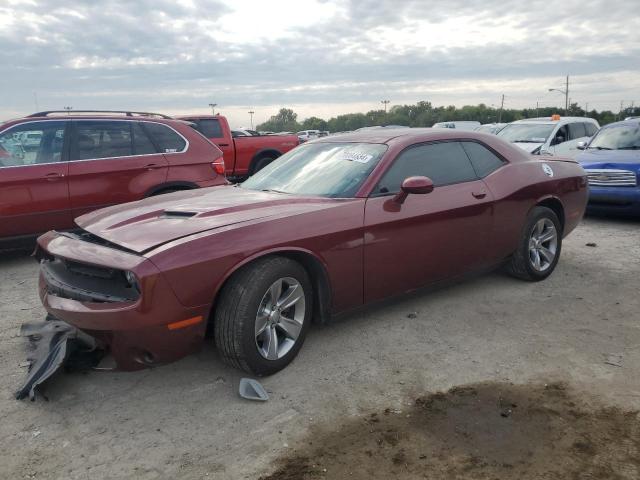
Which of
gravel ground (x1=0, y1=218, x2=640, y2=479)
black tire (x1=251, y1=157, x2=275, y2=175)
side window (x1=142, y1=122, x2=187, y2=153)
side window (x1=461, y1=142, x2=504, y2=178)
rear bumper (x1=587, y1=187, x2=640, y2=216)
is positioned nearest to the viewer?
gravel ground (x1=0, y1=218, x2=640, y2=479)

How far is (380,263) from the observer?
12.9ft

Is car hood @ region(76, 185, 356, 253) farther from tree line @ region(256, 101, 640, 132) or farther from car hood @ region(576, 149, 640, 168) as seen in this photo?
tree line @ region(256, 101, 640, 132)

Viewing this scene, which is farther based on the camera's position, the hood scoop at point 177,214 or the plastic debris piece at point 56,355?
the hood scoop at point 177,214

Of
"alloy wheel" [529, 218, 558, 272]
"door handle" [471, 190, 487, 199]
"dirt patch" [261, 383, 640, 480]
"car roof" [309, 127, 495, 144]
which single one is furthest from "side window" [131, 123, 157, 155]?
"dirt patch" [261, 383, 640, 480]

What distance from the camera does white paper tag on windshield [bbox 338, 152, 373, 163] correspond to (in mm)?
4212

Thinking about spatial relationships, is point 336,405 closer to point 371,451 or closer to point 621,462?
point 371,451

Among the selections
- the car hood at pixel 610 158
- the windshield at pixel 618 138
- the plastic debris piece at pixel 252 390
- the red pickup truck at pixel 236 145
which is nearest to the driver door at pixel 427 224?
the plastic debris piece at pixel 252 390

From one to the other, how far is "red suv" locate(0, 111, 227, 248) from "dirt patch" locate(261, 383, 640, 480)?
4.69 meters

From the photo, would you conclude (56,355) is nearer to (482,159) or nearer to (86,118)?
(482,159)

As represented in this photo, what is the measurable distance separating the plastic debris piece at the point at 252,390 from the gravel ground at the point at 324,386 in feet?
0.17

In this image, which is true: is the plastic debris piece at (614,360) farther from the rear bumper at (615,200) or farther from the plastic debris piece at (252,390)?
the rear bumper at (615,200)

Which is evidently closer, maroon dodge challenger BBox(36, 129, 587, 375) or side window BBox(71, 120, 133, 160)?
maroon dodge challenger BBox(36, 129, 587, 375)

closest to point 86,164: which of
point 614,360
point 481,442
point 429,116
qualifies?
point 481,442

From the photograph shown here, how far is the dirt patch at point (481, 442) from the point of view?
2.53 m
